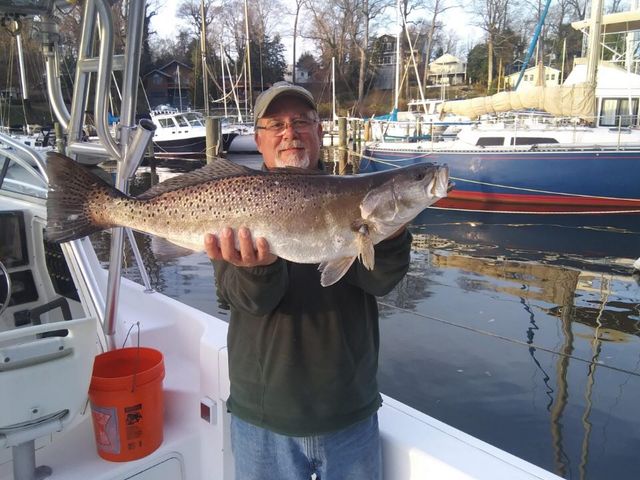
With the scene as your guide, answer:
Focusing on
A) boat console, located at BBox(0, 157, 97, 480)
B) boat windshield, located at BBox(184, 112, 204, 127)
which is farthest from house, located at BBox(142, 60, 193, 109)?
boat console, located at BBox(0, 157, 97, 480)

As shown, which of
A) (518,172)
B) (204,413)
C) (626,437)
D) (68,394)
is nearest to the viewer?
(68,394)

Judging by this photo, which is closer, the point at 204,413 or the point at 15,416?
the point at 15,416

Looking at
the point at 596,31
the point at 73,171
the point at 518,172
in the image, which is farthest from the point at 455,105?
the point at 73,171

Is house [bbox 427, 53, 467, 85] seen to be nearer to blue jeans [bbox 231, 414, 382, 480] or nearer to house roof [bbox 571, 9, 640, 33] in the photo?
house roof [bbox 571, 9, 640, 33]

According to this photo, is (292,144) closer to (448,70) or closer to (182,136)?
(182,136)

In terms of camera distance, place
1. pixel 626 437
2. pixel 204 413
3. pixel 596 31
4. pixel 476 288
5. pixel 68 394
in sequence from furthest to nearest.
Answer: pixel 596 31
pixel 476 288
pixel 626 437
pixel 204 413
pixel 68 394

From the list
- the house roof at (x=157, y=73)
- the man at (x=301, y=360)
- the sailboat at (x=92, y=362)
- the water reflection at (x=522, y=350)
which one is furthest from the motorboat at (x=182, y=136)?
the man at (x=301, y=360)

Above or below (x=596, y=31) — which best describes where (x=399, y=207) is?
below

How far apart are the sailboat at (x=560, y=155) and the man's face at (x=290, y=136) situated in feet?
48.3

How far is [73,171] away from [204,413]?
1670mm

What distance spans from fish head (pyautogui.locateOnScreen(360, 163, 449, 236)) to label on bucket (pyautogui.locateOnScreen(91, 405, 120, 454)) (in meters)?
1.89

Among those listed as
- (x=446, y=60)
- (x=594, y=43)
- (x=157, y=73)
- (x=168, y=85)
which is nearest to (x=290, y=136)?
(x=594, y=43)

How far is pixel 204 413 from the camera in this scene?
10.8 ft

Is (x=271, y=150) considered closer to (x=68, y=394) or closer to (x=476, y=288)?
(x=68, y=394)
